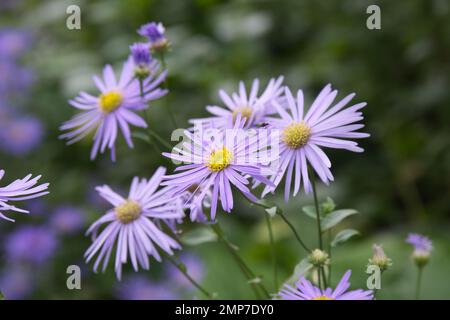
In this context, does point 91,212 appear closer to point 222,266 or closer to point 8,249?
point 8,249

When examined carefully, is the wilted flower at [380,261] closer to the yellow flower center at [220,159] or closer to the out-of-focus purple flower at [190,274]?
the yellow flower center at [220,159]

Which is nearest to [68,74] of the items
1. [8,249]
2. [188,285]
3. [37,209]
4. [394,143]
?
[37,209]

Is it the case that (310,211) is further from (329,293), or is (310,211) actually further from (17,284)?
(17,284)

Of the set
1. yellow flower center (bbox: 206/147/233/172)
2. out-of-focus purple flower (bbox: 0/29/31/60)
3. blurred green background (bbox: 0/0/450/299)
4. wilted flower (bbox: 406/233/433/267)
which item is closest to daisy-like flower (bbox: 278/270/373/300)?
yellow flower center (bbox: 206/147/233/172)

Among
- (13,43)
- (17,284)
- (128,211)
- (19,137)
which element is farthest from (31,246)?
(128,211)

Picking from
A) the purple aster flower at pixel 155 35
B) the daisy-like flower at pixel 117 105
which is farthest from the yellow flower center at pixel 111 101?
the purple aster flower at pixel 155 35

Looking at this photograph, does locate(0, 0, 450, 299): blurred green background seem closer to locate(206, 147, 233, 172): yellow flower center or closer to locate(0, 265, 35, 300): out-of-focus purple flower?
locate(0, 265, 35, 300): out-of-focus purple flower
